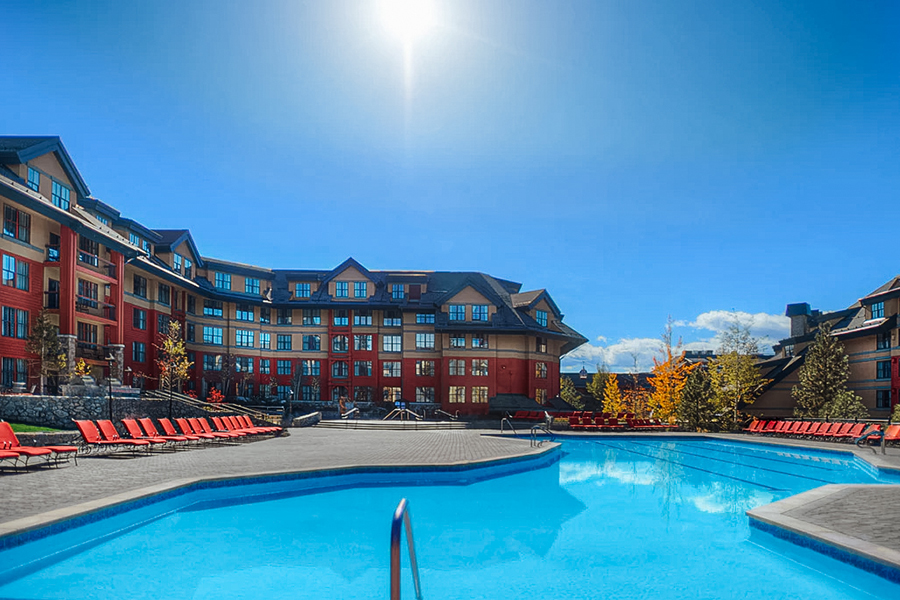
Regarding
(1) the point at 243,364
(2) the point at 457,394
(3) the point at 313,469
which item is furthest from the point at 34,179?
(2) the point at 457,394

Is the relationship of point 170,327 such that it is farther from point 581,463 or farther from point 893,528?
point 893,528

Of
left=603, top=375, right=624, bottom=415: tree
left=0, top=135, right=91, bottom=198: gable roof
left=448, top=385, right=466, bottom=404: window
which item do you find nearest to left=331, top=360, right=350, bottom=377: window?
left=448, top=385, right=466, bottom=404: window

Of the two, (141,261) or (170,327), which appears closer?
(141,261)

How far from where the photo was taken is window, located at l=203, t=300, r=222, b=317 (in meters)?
49.7

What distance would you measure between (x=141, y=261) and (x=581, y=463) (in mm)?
29075

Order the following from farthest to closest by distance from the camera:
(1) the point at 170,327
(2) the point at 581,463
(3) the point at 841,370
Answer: (1) the point at 170,327
(3) the point at 841,370
(2) the point at 581,463

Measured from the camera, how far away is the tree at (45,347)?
2577 centimetres

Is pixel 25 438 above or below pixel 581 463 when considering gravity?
above

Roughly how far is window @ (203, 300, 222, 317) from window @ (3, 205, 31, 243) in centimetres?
2244

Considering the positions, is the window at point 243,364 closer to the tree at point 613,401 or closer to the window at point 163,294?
the window at point 163,294

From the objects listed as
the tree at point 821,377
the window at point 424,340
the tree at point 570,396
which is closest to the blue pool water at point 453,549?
the tree at point 821,377

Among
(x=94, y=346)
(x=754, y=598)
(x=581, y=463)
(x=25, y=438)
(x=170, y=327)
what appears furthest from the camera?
(x=170, y=327)

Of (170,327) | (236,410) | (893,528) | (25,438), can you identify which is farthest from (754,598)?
(170,327)

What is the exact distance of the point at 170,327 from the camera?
4031cm
